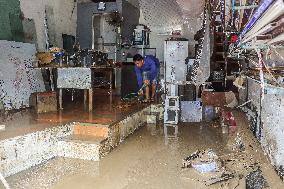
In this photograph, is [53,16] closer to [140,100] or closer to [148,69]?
[148,69]

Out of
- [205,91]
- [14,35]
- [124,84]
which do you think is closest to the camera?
[14,35]

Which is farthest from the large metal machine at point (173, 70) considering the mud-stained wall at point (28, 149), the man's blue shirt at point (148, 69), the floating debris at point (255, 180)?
the floating debris at point (255, 180)

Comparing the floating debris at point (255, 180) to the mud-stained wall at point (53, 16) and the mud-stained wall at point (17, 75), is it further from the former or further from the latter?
the mud-stained wall at point (53, 16)

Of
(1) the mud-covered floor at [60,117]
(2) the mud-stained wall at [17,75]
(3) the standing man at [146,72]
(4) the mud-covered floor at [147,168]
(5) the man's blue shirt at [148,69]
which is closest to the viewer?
(4) the mud-covered floor at [147,168]

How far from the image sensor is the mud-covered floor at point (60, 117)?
14.8 feet

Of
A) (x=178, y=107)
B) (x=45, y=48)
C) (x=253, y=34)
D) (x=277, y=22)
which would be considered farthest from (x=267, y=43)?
(x=45, y=48)

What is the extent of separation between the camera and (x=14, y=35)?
22.5 feet

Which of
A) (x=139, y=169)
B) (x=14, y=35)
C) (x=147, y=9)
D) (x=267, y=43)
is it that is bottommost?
(x=139, y=169)

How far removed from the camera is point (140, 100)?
8109 mm

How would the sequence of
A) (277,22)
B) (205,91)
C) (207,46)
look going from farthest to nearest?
(205,91) → (207,46) → (277,22)

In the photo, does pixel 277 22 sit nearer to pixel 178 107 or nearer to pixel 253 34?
pixel 253 34

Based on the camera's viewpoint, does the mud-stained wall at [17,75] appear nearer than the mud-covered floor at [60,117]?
No

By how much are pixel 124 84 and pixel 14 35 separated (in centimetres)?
414

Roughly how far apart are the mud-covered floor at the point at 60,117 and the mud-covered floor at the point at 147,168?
1.96 feet
